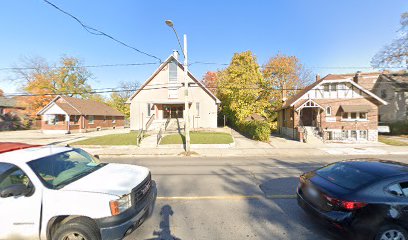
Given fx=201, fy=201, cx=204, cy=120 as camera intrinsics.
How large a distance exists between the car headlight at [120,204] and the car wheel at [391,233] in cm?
393

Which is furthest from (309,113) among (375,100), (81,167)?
(81,167)

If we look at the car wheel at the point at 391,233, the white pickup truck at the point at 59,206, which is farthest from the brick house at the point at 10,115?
the car wheel at the point at 391,233

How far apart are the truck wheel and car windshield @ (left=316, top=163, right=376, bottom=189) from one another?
4.19 metres

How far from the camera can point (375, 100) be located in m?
20.2

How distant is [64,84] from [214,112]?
36142mm

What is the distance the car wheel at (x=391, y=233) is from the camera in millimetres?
3117

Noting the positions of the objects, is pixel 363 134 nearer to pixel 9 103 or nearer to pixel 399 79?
pixel 399 79

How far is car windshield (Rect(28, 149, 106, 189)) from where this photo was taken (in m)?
3.38

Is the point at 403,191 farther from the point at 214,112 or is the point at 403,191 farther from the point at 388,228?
the point at 214,112

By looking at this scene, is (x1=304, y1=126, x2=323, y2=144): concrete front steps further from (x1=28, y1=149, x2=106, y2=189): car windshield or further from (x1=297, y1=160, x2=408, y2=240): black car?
(x1=28, y1=149, x2=106, y2=189): car windshield

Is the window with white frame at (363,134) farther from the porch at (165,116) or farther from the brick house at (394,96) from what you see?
the porch at (165,116)

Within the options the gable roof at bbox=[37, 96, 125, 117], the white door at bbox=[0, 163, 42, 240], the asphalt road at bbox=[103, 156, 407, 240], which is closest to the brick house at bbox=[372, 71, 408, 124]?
the asphalt road at bbox=[103, 156, 407, 240]

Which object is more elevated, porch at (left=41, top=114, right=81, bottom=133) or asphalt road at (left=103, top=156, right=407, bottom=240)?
porch at (left=41, top=114, right=81, bottom=133)

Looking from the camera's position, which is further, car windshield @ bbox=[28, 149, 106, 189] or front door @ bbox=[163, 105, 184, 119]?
front door @ bbox=[163, 105, 184, 119]
